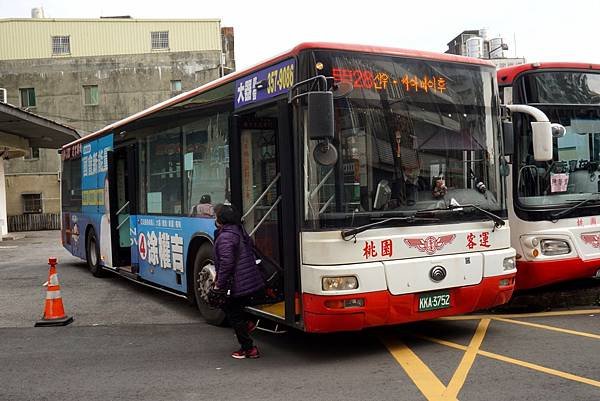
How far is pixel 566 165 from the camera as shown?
7988 mm

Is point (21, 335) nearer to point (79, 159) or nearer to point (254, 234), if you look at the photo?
point (254, 234)

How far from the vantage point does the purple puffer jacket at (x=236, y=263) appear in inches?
234

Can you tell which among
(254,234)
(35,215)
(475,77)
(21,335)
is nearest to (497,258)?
(475,77)

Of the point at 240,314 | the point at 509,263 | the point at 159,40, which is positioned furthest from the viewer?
the point at 159,40

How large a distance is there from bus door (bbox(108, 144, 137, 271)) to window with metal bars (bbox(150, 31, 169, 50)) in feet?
107

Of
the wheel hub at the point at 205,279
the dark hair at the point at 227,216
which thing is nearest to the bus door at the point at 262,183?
the dark hair at the point at 227,216

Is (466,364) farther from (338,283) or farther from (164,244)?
(164,244)

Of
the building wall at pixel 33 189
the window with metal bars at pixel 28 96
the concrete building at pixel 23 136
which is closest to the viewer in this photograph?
the concrete building at pixel 23 136

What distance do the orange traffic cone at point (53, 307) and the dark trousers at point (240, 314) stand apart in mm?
3236

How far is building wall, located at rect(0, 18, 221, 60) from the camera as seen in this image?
4041 cm

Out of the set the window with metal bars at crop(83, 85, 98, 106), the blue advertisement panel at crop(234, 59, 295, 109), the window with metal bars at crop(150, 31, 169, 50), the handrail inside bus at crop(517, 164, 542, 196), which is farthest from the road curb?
the window with metal bars at crop(150, 31, 169, 50)

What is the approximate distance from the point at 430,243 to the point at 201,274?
10.1ft

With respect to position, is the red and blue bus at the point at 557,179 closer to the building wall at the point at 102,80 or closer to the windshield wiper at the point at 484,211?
the windshield wiper at the point at 484,211

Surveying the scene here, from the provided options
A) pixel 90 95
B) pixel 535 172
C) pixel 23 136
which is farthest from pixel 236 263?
pixel 90 95
